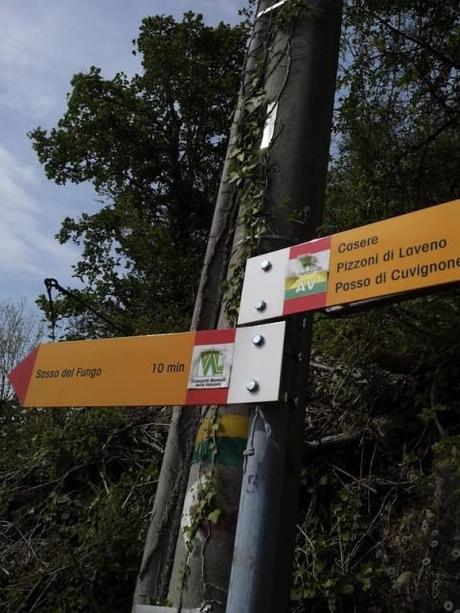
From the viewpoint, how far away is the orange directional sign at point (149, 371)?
204 centimetres

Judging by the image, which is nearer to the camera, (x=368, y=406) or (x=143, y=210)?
(x=368, y=406)

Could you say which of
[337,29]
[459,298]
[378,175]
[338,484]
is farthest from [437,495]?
[378,175]

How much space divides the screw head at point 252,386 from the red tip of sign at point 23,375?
1.19 metres

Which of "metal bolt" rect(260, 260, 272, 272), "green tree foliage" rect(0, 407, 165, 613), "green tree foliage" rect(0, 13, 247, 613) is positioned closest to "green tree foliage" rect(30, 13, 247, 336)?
"green tree foliage" rect(0, 13, 247, 613)

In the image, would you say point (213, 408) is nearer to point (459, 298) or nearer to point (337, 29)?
point (337, 29)

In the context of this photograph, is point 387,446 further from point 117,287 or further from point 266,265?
point 117,287

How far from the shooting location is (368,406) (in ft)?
12.6

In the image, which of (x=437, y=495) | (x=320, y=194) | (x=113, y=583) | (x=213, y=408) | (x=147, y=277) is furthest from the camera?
(x=147, y=277)

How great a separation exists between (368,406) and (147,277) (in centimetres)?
1025

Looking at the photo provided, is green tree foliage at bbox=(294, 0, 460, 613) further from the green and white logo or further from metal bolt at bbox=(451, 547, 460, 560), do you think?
the green and white logo

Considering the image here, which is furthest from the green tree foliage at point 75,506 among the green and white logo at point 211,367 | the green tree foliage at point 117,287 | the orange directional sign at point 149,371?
the green and white logo at point 211,367

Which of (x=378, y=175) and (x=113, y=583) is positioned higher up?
(x=378, y=175)

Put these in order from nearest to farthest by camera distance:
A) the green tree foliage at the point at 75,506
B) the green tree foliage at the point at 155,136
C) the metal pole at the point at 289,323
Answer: the metal pole at the point at 289,323
the green tree foliage at the point at 75,506
the green tree foliage at the point at 155,136

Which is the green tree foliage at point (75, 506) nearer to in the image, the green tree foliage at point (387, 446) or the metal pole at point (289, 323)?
the green tree foliage at point (387, 446)
